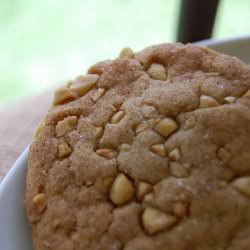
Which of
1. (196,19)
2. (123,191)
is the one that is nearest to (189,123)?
(123,191)

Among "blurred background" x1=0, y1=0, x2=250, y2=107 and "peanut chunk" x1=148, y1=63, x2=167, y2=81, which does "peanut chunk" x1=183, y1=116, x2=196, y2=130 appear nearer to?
"peanut chunk" x1=148, y1=63, x2=167, y2=81

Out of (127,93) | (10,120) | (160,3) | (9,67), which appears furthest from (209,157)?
(160,3)

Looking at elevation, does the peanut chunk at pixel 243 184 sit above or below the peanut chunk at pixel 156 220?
above

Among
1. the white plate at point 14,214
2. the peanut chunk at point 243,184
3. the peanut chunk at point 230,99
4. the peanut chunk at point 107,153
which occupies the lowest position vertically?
the white plate at point 14,214

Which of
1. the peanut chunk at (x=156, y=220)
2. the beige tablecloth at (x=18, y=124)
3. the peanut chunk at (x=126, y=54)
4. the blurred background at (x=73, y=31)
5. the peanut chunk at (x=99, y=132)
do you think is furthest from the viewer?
the blurred background at (x=73, y=31)

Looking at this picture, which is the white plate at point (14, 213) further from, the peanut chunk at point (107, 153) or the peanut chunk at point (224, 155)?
the peanut chunk at point (224, 155)

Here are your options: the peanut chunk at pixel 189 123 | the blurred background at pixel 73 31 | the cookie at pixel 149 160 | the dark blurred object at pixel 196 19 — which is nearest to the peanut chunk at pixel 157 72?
the cookie at pixel 149 160

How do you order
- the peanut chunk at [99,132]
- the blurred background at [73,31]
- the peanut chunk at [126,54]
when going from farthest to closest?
the blurred background at [73,31] < the peanut chunk at [126,54] < the peanut chunk at [99,132]

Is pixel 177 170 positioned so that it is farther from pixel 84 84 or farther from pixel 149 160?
pixel 84 84
